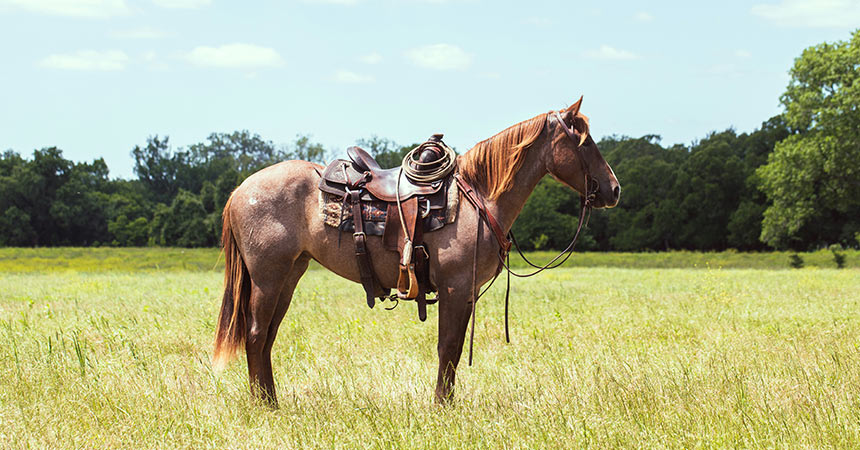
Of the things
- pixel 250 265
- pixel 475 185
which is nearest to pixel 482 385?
pixel 475 185

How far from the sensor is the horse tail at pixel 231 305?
20.3 ft

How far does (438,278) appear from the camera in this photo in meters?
5.63

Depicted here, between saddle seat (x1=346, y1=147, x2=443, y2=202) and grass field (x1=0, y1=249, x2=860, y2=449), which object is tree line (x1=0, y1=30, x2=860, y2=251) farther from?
saddle seat (x1=346, y1=147, x2=443, y2=202)

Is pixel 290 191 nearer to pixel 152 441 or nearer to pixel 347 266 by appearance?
pixel 347 266

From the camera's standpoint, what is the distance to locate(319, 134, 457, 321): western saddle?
5633 mm

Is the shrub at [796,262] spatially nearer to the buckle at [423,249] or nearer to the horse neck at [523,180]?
the horse neck at [523,180]

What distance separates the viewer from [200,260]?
36531mm

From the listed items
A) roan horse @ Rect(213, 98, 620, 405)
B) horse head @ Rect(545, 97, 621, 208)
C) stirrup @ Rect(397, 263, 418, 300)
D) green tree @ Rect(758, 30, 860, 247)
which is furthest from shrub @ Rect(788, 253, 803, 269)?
stirrup @ Rect(397, 263, 418, 300)

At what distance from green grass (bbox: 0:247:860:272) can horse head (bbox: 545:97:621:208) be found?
2768cm

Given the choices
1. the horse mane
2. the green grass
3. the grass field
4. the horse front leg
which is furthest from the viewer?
the green grass

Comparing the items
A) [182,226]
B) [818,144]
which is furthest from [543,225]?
[182,226]

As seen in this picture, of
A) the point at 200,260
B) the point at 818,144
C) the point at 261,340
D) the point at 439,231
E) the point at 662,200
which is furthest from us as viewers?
the point at 662,200

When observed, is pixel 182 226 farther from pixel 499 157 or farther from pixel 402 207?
pixel 499 157

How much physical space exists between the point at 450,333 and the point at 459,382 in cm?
97
